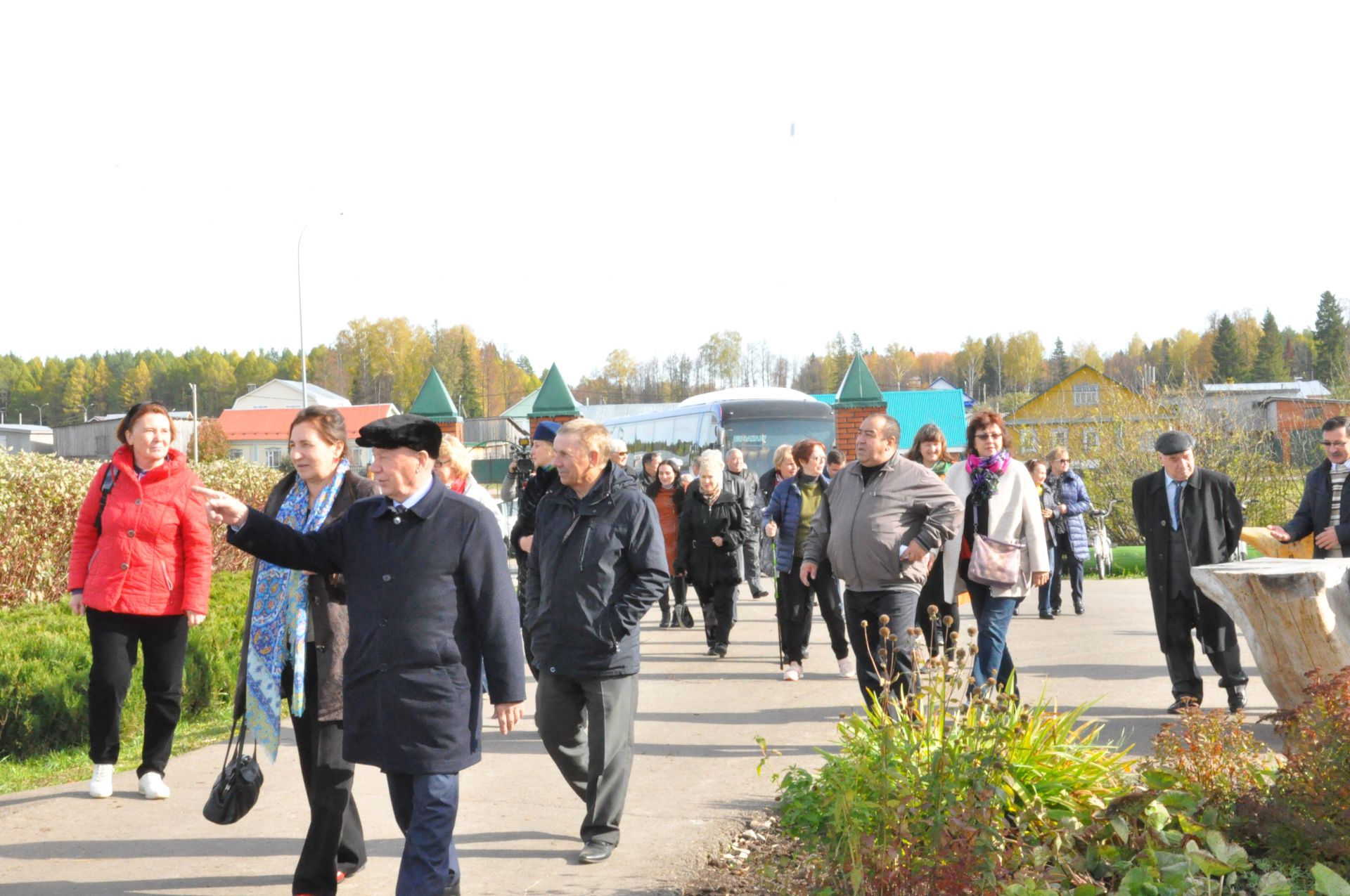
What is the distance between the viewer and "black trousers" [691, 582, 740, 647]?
1150cm

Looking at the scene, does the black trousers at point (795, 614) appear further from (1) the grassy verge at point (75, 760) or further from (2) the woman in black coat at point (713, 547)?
(1) the grassy verge at point (75, 760)

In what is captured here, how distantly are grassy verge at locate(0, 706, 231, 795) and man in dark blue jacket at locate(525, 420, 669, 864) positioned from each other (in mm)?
2941

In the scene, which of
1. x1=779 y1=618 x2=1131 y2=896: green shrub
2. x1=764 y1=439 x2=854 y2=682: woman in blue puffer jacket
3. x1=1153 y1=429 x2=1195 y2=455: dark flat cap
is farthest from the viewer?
x1=764 y1=439 x2=854 y2=682: woman in blue puffer jacket

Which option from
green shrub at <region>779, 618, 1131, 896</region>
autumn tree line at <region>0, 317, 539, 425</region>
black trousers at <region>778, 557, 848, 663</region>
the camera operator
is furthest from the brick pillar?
autumn tree line at <region>0, 317, 539, 425</region>

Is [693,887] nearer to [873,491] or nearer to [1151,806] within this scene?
[1151,806]

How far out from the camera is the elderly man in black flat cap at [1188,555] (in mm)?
8211

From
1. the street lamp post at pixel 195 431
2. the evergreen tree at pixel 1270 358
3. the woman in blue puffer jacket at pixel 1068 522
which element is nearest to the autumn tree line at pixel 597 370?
the evergreen tree at pixel 1270 358

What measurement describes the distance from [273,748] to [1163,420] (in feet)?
76.1

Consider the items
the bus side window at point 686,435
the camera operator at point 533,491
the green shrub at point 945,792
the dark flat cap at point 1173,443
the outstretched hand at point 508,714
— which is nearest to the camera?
the green shrub at point 945,792

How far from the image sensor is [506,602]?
439 centimetres

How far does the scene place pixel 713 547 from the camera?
1182 centimetres

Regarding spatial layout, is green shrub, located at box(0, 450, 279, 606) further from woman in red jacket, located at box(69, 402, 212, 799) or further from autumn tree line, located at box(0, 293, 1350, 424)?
autumn tree line, located at box(0, 293, 1350, 424)

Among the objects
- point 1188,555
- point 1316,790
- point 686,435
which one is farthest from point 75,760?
point 686,435

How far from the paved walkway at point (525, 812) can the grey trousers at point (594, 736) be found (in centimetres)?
19
